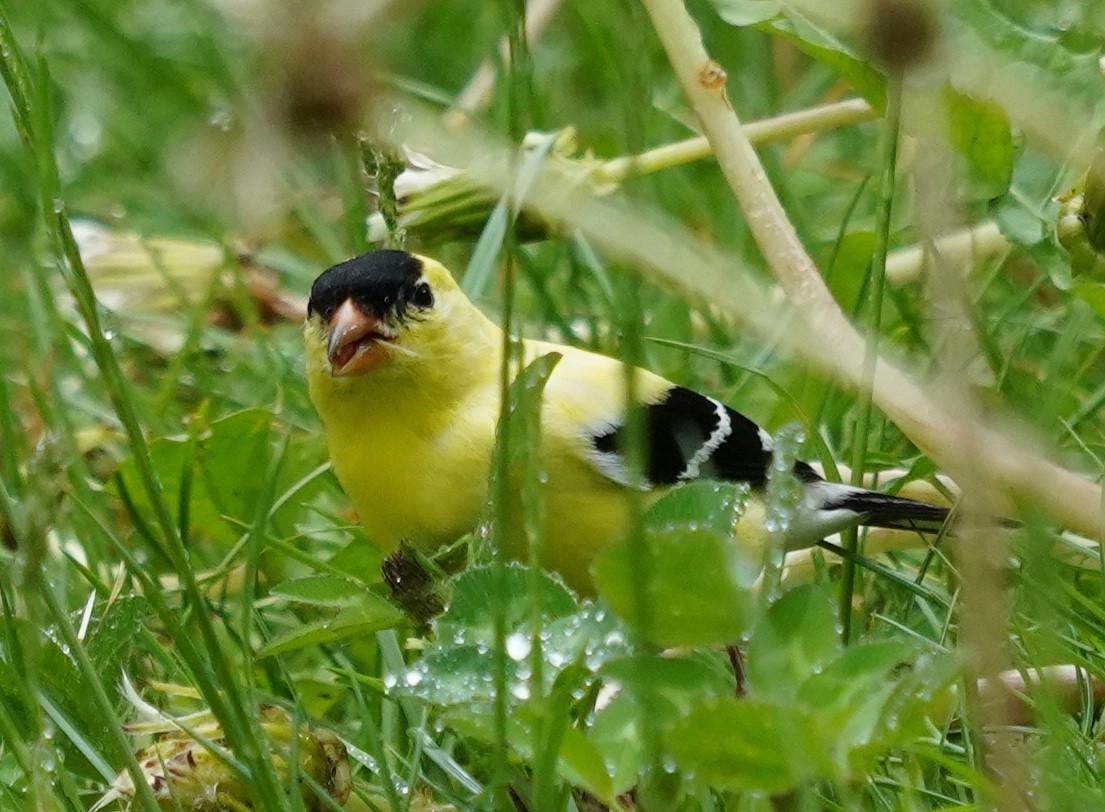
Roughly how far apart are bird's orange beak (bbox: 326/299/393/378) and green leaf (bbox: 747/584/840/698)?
0.67 m

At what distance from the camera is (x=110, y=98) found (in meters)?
2.92

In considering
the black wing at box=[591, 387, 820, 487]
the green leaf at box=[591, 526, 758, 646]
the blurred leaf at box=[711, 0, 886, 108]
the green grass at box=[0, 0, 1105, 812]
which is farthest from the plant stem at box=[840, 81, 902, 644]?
the green leaf at box=[591, 526, 758, 646]

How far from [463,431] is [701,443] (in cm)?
27

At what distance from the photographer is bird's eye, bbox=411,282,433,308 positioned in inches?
58.4

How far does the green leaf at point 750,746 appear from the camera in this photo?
699mm

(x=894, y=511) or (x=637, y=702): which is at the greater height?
(x=637, y=702)

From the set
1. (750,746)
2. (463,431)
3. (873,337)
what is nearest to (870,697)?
(750,746)

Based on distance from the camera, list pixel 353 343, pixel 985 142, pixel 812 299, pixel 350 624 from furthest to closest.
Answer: pixel 353 343
pixel 985 142
pixel 812 299
pixel 350 624

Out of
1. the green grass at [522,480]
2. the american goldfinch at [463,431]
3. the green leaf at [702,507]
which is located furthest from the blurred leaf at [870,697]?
the american goldfinch at [463,431]

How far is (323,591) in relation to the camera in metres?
1.05

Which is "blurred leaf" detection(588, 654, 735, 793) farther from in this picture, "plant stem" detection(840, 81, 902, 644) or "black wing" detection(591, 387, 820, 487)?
"black wing" detection(591, 387, 820, 487)

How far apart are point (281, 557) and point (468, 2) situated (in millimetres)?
1799

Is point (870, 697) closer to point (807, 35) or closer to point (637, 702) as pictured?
point (637, 702)

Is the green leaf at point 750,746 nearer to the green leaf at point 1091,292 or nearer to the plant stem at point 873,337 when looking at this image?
the plant stem at point 873,337
